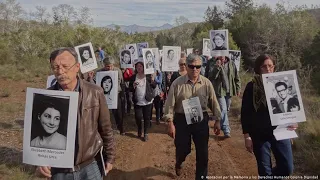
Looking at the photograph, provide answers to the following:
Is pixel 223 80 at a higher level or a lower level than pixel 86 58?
lower

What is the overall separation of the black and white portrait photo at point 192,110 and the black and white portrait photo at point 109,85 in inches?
96.2

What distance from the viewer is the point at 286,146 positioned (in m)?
4.27

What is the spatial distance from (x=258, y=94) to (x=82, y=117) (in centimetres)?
226

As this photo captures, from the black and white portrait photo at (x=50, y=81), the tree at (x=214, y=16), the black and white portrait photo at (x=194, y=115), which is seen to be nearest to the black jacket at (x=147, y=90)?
the black and white portrait photo at (x=50, y=81)

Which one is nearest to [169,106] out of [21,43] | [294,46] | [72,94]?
[72,94]

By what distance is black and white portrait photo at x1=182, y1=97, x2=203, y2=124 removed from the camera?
199 inches

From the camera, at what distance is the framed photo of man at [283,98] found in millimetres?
4125

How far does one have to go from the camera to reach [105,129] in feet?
10.8

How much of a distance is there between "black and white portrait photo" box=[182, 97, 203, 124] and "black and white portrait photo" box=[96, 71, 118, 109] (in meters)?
2.44

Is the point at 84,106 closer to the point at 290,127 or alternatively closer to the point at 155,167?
the point at 290,127

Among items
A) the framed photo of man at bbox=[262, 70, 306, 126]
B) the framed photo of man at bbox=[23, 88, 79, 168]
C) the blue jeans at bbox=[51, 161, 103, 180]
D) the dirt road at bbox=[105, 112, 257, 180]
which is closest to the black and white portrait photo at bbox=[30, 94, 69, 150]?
the framed photo of man at bbox=[23, 88, 79, 168]

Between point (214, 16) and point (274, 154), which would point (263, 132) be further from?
point (214, 16)

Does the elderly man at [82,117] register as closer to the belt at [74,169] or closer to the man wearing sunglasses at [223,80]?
the belt at [74,169]

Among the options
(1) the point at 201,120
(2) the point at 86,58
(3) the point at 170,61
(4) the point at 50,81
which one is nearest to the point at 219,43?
(3) the point at 170,61
